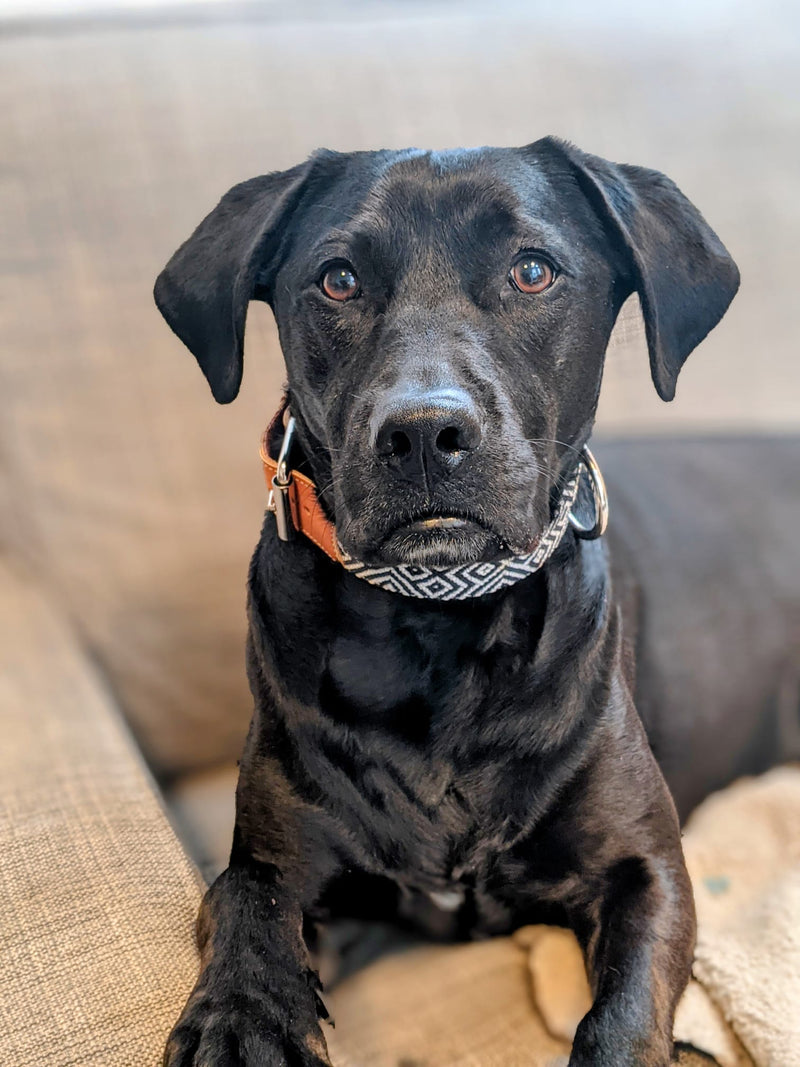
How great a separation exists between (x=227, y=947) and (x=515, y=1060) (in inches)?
13.4

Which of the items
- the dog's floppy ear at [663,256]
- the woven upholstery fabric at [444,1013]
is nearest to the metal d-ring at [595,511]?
the dog's floppy ear at [663,256]

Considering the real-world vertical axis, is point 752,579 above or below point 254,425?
below

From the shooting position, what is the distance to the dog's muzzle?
1025 mm

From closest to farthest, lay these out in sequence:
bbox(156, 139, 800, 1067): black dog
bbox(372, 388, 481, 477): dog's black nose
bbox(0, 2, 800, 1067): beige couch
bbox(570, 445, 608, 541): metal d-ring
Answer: bbox(372, 388, 481, 477): dog's black nose
bbox(156, 139, 800, 1067): black dog
bbox(570, 445, 608, 541): metal d-ring
bbox(0, 2, 800, 1067): beige couch

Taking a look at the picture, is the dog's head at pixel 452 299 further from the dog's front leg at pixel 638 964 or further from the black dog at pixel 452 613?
the dog's front leg at pixel 638 964

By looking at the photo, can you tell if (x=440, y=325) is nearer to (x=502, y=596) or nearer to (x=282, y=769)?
(x=502, y=596)

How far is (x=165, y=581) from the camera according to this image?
5.42 feet

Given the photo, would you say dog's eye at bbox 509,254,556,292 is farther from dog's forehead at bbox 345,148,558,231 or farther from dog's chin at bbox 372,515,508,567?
dog's chin at bbox 372,515,508,567

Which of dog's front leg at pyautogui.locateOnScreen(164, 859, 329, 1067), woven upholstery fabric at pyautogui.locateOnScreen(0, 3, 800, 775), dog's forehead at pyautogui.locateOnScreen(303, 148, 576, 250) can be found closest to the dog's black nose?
dog's forehead at pyautogui.locateOnScreen(303, 148, 576, 250)

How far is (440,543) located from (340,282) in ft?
1.08

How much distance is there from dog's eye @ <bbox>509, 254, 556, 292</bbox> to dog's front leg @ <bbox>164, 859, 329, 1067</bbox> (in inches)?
27.2

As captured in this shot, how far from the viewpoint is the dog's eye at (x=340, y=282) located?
1.07 metres

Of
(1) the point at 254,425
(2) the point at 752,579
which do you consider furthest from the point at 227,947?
(2) the point at 752,579

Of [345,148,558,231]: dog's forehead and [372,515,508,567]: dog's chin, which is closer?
[372,515,508,567]: dog's chin
